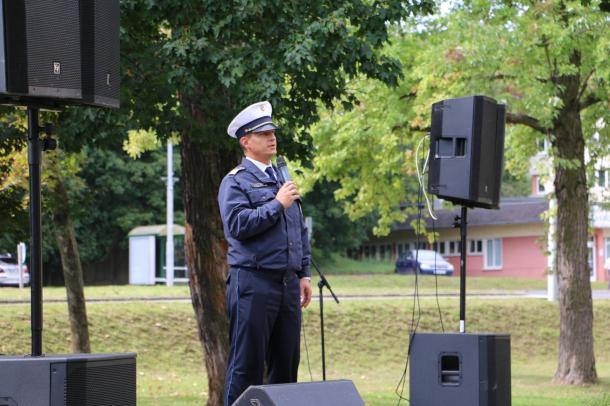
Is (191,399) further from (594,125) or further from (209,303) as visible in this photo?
(594,125)

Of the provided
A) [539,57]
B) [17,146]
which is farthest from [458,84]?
[17,146]

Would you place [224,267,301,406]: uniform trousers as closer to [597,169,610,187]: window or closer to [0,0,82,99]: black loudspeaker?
[0,0,82,99]: black loudspeaker

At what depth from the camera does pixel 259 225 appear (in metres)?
6.27

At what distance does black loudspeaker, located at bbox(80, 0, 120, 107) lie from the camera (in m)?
5.96

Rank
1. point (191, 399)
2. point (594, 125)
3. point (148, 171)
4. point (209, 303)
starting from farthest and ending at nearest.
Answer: point (148, 171)
point (594, 125)
point (191, 399)
point (209, 303)

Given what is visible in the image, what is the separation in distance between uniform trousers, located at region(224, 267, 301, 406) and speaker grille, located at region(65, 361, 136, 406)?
945mm

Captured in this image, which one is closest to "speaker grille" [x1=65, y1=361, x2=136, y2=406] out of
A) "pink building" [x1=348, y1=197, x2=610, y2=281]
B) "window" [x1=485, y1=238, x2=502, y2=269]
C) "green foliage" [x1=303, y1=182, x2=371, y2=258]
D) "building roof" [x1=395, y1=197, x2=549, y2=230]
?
"green foliage" [x1=303, y1=182, x2=371, y2=258]

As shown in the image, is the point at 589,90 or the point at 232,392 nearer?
the point at 232,392

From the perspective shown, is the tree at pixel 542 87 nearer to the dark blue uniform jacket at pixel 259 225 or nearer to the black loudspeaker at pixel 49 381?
the dark blue uniform jacket at pixel 259 225

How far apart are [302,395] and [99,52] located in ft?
6.89

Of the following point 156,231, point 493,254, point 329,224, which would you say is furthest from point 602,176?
point 493,254

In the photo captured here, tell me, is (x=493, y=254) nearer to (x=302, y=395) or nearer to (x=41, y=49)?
(x=41, y=49)

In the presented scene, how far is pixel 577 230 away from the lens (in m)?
18.7

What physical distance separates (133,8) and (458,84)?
27.8 ft
